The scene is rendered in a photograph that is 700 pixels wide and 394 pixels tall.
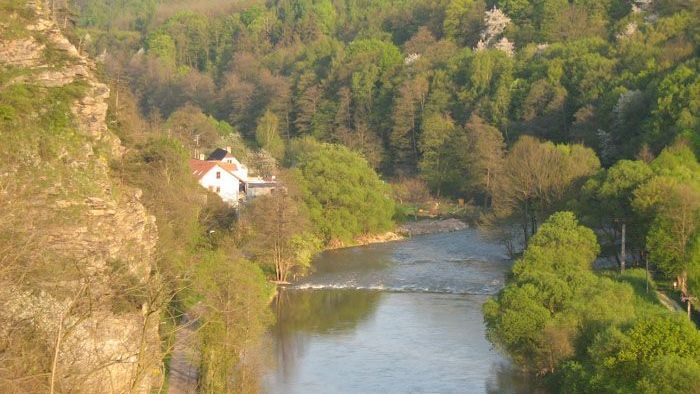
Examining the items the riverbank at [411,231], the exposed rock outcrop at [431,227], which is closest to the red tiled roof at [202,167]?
the riverbank at [411,231]

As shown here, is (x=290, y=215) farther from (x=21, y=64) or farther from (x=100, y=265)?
(x=100, y=265)

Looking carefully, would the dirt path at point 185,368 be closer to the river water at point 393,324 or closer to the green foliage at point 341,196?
the river water at point 393,324

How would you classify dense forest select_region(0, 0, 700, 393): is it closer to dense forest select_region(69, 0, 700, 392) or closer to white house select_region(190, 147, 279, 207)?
dense forest select_region(69, 0, 700, 392)

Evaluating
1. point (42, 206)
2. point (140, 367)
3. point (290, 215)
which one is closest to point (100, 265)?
point (42, 206)

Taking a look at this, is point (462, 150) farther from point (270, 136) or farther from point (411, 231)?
point (270, 136)

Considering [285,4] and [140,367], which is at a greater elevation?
[285,4]

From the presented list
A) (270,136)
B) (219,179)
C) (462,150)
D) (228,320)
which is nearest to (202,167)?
(219,179)
